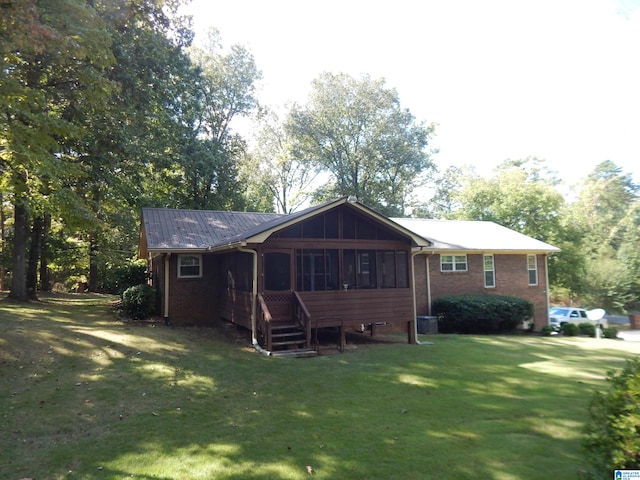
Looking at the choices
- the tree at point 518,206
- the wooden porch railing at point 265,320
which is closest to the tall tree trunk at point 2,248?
the wooden porch railing at point 265,320

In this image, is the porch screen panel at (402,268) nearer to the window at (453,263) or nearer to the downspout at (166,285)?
the window at (453,263)

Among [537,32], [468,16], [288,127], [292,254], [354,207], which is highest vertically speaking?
[288,127]

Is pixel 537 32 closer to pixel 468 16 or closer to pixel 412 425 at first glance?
pixel 468 16

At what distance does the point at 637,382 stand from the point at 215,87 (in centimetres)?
3312

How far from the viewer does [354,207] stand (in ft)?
44.1

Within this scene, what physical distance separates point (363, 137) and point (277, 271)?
27.3 metres

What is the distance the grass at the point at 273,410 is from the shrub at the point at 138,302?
3.07 m

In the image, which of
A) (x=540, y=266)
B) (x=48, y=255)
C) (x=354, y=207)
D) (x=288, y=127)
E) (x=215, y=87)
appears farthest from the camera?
(x=288, y=127)

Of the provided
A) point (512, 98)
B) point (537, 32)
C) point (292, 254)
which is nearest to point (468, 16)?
point (537, 32)

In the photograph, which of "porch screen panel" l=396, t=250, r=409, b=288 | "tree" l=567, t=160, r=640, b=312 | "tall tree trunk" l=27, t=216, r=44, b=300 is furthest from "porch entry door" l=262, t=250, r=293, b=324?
"tree" l=567, t=160, r=640, b=312

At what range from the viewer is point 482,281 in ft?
68.5

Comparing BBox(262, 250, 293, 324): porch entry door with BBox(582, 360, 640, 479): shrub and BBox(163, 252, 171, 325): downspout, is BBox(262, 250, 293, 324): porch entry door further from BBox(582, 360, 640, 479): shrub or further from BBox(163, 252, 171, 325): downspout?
BBox(582, 360, 640, 479): shrub

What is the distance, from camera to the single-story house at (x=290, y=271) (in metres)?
12.5

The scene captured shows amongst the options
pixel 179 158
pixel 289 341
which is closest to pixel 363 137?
pixel 179 158
